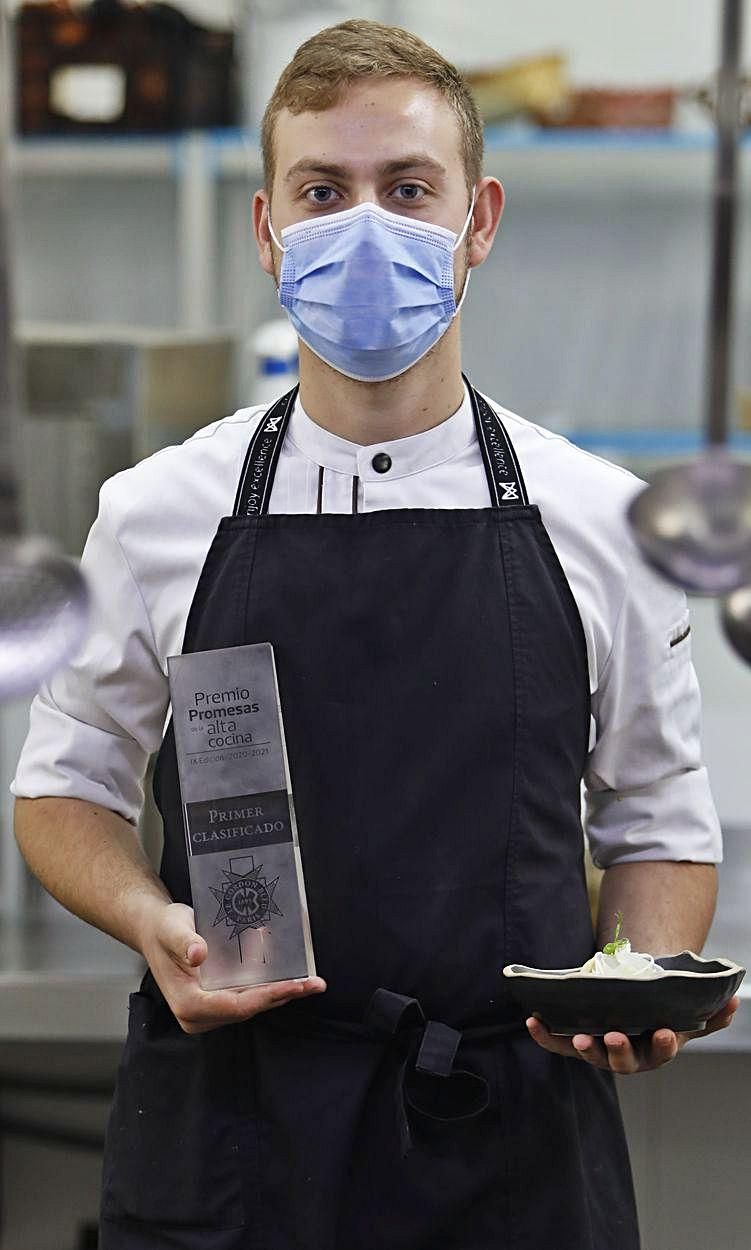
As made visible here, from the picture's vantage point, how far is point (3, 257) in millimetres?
838

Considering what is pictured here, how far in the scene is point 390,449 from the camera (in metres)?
1.32

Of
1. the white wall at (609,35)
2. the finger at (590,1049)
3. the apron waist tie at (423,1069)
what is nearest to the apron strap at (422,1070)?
the apron waist tie at (423,1069)

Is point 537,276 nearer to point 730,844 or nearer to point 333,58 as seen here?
point 730,844

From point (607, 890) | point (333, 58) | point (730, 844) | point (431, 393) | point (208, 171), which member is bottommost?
point (730, 844)

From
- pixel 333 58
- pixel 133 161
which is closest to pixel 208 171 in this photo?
pixel 133 161

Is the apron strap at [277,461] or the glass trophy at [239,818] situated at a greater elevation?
the apron strap at [277,461]

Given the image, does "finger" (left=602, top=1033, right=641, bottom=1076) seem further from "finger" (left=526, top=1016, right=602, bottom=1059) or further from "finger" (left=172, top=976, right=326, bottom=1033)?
"finger" (left=172, top=976, right=326, bottom=1033)

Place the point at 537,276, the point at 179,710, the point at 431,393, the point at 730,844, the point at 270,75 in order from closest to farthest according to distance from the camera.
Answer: the point at 179,710 → the point at 431,393 → the point at 730,844 → the point at 270,75 → the point at 537,276

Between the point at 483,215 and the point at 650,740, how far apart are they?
1.56 feet

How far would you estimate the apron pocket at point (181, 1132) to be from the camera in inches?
48.7

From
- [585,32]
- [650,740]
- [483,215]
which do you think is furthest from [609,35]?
[650,740]

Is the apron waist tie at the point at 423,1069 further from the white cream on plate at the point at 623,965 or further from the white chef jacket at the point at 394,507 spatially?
the white chef jacket at the point at 394,507

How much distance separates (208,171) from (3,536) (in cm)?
229

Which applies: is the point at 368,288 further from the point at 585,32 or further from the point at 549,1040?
the point at 585,32
